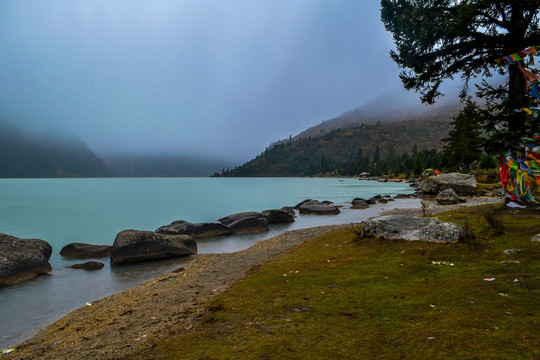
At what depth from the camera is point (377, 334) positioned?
4.82 m

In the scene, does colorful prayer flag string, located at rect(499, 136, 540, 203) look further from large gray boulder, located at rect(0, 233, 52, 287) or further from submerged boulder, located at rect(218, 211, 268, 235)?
large gray boulder, located at rect(0, 233, 52, 287)

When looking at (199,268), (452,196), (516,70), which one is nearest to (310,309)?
(199,268)

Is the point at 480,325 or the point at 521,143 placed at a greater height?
the point at 521,143

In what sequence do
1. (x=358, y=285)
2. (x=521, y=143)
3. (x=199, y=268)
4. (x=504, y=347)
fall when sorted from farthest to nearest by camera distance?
1. (x=521, y=143)
2. (x=199, y=268)
3. (x=358, y=285)
4. (x=504, y=347)

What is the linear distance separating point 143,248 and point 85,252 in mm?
4990

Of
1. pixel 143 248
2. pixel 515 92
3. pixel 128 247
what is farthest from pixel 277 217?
pixel 515 92

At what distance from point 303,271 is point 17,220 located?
155 feet

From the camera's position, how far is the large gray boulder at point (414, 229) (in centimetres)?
1043

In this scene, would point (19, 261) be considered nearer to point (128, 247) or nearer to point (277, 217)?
point (128, 247)

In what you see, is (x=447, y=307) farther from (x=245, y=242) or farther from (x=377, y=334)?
(x=245, y=242)

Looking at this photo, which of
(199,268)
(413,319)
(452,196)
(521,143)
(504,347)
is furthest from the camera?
(452,196)

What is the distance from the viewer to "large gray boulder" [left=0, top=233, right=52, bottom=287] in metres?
13.7

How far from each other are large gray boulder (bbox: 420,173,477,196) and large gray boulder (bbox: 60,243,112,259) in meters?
52.0

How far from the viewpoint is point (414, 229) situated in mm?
11367
